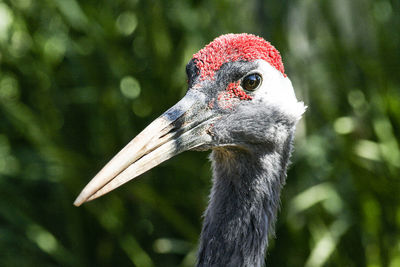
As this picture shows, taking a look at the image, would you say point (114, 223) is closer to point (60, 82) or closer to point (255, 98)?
point (60, 82)

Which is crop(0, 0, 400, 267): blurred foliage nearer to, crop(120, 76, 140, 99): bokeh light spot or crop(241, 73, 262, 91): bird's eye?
crop(120, 76, 140, 99): bokeh light spot

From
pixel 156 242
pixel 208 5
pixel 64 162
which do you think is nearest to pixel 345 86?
pixel 208 5

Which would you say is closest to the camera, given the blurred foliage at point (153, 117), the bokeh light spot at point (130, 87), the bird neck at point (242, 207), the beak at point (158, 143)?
the beak at point (158, 143)

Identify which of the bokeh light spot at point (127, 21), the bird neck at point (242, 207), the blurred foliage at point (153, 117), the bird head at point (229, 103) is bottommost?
the bird neck at point (242, 207)

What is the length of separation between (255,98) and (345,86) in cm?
183

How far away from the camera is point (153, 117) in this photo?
12.3 feet

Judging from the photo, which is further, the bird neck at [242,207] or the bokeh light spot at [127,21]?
the bokeh light spot at [127,21]

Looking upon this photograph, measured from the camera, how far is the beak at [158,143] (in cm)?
182

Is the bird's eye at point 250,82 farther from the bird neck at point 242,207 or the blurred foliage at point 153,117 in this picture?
the blurred foliage at point 153,117

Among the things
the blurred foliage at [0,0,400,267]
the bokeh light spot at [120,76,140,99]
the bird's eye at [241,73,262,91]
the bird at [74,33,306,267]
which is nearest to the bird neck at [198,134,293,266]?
the bird at [74,33,306,267]

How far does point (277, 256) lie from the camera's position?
146 inches

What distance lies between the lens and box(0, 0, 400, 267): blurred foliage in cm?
351

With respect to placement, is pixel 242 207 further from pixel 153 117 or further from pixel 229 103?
pixel 153 117

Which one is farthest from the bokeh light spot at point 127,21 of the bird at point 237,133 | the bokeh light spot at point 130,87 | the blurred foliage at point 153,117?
the bird at point 237,133
